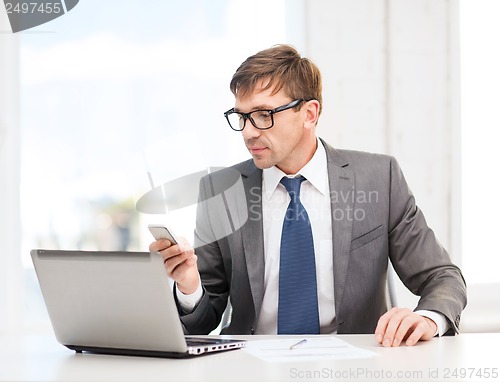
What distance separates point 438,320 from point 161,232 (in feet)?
2.24

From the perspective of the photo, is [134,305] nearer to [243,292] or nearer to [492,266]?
[243,292]

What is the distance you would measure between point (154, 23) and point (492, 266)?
2.03m

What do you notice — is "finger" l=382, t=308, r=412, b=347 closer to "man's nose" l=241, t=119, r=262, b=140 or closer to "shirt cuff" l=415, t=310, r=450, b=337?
"shirt cuff" l=415, t=310, r=450, b=337

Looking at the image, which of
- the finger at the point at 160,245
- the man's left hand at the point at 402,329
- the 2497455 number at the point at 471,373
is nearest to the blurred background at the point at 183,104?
the finger at the point at 160,245

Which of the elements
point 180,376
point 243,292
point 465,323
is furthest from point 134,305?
point 465,323

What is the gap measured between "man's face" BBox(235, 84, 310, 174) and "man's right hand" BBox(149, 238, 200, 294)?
1.36 ft

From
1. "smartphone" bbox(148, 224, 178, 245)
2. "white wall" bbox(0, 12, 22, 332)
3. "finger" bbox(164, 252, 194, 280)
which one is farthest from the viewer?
"white wall" bbox(0, 12, 22, 332)

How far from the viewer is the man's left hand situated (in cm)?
156

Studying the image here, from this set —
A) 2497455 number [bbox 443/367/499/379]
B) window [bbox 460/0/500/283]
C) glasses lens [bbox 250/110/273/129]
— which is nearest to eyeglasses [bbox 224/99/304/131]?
glasses lens [bbox 250/110/273/129]

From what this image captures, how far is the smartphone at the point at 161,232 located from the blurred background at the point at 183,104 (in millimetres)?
1746

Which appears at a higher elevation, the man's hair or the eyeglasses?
the man's hair

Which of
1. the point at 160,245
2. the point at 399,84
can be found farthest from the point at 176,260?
the point at 399,84

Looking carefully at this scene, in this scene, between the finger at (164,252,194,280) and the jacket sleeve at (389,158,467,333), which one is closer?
the finger at (164,252,194,280)

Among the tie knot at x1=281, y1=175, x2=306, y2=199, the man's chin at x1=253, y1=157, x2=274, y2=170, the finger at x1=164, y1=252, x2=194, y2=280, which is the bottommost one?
the finger at x1=164, y1=252, x2=194, y2=280
